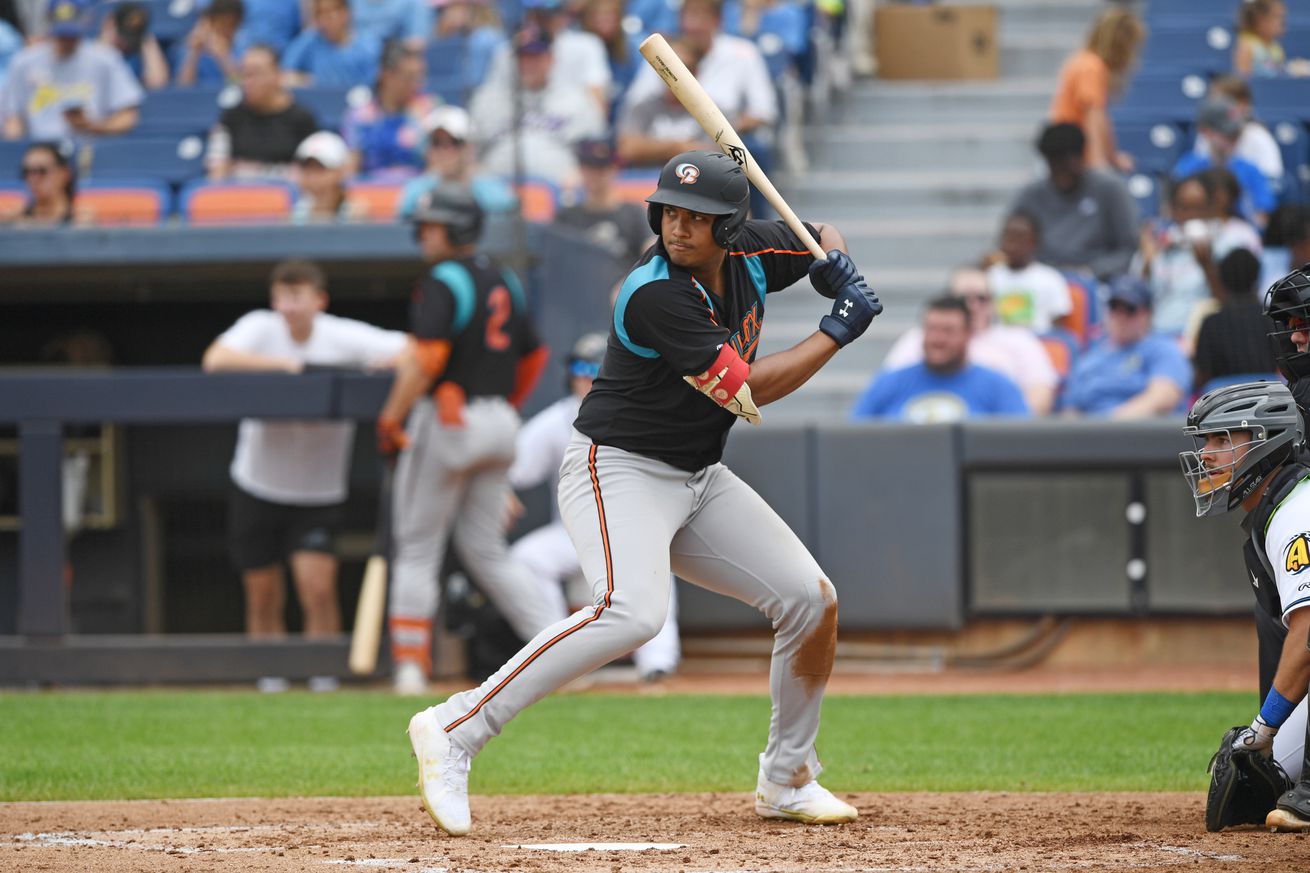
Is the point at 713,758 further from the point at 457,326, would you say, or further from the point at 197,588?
the point at 197,588

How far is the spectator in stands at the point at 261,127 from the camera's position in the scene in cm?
1088

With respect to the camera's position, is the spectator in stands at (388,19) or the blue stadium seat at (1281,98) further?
the spectator in stands at (388,19)

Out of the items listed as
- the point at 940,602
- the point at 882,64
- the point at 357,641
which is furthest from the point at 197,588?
the point at 882,64

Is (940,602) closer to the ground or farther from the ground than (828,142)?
closer to the ground

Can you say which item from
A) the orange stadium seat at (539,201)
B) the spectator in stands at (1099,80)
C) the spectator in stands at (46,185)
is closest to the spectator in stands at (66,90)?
the spectator in stands at (46,185)

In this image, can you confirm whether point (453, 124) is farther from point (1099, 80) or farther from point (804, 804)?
point (804, 804)

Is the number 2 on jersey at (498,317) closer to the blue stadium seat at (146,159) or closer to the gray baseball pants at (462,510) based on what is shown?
the gray baseball pants at (462,510)

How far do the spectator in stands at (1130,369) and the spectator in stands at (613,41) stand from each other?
4.49 metres

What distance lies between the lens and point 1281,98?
38.4 feet

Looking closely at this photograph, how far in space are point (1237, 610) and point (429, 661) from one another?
12.7 feet

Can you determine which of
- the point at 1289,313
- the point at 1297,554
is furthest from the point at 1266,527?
the point at 1289,313

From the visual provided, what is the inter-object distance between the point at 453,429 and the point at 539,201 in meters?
2.85

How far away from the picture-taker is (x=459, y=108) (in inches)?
406

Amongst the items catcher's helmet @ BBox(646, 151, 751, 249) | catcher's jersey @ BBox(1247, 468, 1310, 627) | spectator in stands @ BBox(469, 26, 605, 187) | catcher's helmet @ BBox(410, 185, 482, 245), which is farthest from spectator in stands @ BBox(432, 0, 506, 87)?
catcher's jersey @ BBox(1247, 468, 1310, 627)
